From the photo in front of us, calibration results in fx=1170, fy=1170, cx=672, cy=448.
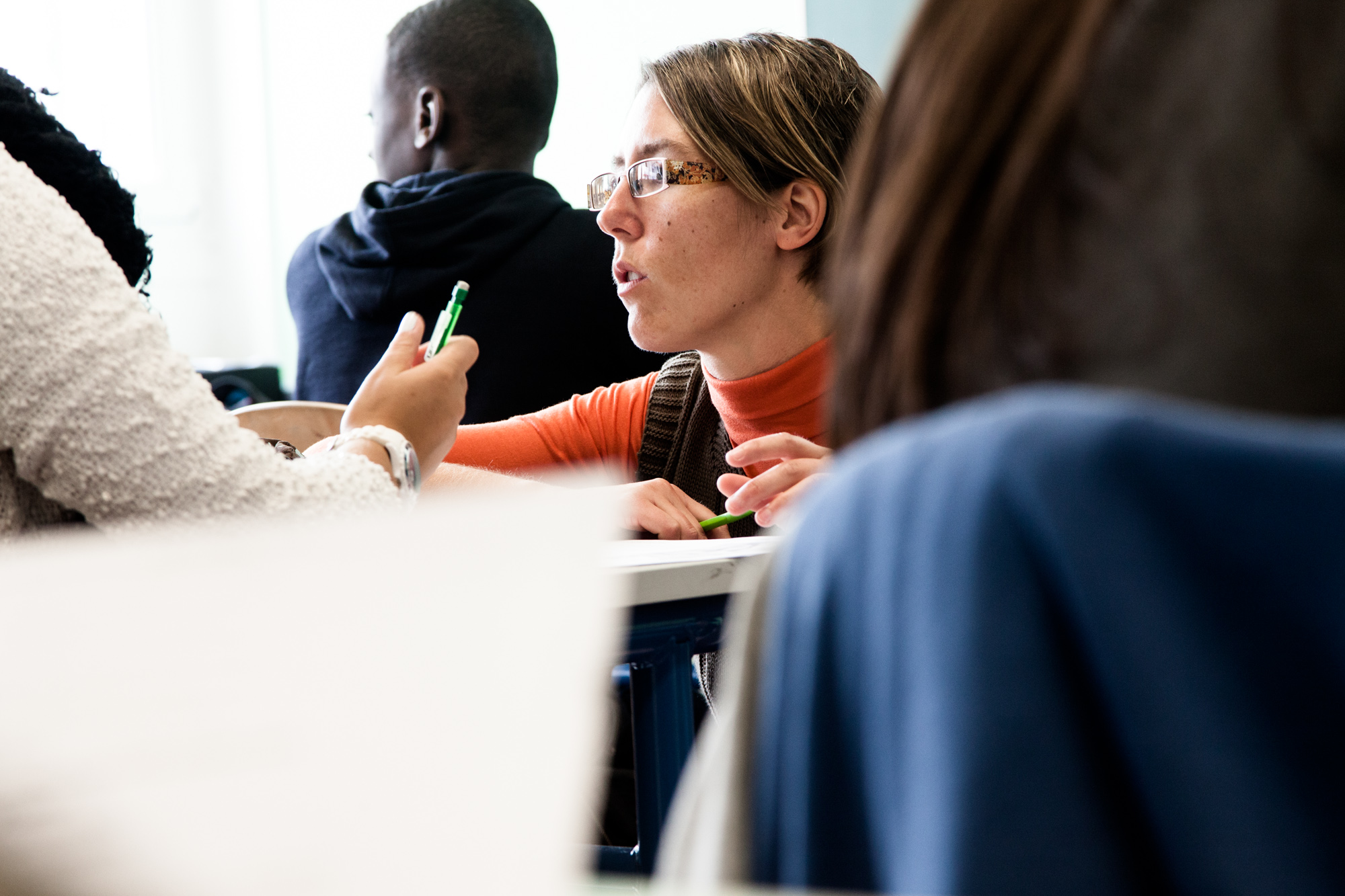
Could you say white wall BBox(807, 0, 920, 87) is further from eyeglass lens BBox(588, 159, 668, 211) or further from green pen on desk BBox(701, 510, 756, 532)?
green pen on desk BBox(701, 510, 756, 532)

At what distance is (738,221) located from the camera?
1.56m

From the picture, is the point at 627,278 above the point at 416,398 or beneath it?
above

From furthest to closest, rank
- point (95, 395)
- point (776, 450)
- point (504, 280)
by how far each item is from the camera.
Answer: point (504, 280)
point (776, 450)
point (95, 395)

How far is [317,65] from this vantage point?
4.48 meters

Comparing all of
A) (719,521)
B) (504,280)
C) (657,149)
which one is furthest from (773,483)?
(504,280)

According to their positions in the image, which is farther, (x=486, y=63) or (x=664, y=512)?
(x=486, y=63)

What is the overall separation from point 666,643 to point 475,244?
4.50 ft

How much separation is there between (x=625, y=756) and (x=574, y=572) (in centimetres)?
148

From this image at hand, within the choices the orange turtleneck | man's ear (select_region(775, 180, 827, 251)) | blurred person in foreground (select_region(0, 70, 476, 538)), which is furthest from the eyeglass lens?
blurred person in foreground (select_region(0, 70, 476, 538))

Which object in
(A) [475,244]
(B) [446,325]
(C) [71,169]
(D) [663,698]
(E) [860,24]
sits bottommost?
(D) [663,698]

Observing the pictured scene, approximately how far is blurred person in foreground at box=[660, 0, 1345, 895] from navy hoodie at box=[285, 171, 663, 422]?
1842mm

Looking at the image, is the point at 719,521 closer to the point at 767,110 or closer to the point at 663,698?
the point at 663,698

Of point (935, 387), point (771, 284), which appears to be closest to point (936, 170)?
point (935, 387)

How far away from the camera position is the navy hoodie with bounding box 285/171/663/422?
212 centimetres
